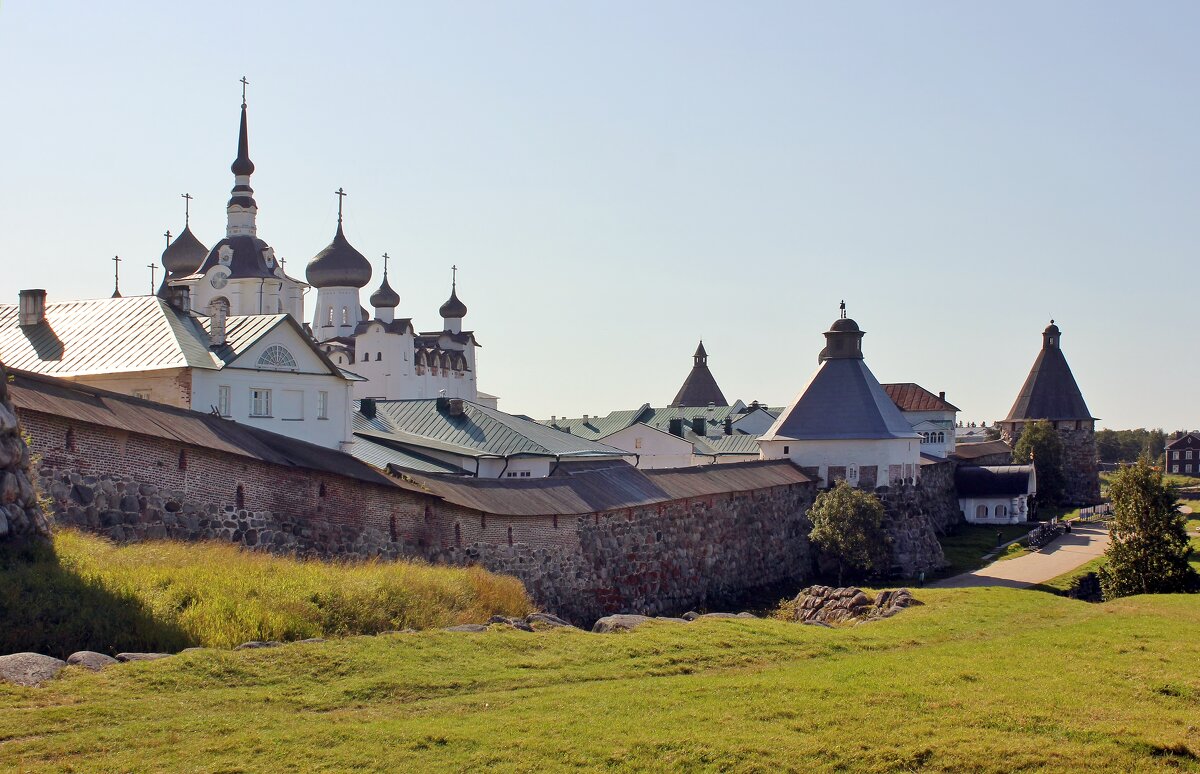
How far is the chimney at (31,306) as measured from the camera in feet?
81.4

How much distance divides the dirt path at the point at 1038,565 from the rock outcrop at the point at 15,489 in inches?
787

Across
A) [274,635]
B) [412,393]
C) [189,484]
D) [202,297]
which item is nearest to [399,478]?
[189,484]

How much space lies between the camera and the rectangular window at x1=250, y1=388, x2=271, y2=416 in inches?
994

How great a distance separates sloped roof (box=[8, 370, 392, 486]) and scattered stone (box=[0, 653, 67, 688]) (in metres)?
5.60

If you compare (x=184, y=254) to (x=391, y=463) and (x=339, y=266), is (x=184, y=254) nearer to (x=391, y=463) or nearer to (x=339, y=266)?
(x=339, y=266)

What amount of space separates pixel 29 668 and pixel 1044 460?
53073mm

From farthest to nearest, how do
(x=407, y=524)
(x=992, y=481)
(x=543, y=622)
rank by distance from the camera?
(x=992, y=481), (x=407, y=524), (x=543, y=622)

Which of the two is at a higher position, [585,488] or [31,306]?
[31,306]

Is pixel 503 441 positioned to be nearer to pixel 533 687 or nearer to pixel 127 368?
pixel 127 368

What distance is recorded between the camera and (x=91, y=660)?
913 cm

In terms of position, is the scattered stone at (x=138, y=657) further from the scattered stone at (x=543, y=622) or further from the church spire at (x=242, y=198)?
the church spire at (x=242, y=198)

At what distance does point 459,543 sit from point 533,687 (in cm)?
977

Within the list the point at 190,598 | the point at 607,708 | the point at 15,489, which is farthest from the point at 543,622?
the point at 15,489

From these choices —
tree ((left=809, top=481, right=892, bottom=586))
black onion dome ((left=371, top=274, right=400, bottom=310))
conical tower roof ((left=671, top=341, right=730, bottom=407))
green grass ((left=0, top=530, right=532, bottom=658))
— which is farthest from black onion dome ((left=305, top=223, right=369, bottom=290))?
green grass ((left=0, top=530, right=532, bottom=658))
